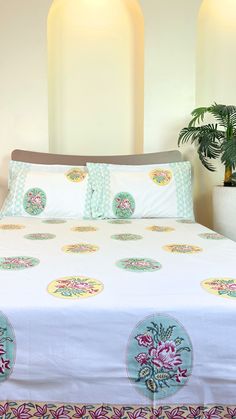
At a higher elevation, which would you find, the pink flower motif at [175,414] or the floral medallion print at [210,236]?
the floral medallion print at [210,236]

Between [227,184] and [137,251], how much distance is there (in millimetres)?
1358

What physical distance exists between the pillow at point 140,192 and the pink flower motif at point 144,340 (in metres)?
1.37

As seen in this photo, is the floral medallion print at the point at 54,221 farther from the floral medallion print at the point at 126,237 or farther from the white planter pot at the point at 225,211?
the white planter pot at the point at 225,211

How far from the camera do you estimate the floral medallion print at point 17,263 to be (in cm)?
114

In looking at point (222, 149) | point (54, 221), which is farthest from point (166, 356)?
point (222, 149)

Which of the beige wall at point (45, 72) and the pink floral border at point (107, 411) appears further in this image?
the beige wall at point (45, 72)

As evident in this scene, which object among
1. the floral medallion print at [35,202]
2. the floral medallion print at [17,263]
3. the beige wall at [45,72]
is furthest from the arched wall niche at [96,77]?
the floral medallion print at [17,263]

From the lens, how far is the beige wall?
2.68m

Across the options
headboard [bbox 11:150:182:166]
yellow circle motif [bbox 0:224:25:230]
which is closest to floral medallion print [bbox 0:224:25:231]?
yellow circle motif [bbox 0:224:25:230]

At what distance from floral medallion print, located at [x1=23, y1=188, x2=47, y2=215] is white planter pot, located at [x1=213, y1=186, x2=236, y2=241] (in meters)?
1.12

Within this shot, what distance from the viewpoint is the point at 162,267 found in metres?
1.16

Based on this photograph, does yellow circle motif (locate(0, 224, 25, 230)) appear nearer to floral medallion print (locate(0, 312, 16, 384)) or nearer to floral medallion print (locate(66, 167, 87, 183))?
floral medallion print (locate(66, 167, 87, 183))

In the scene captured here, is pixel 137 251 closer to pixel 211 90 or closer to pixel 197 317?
pixel 197 317

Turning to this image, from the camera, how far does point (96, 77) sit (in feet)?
9.77
